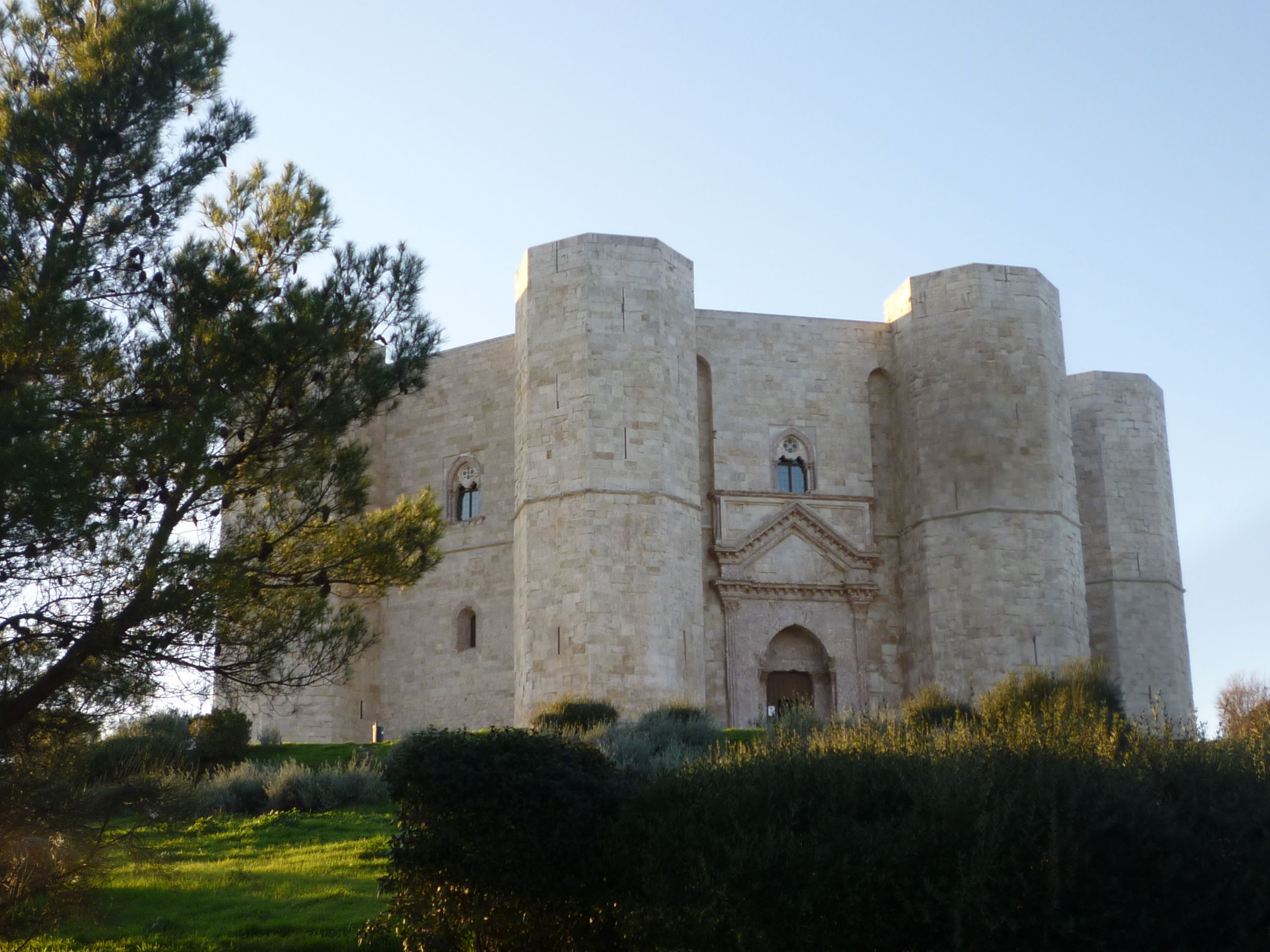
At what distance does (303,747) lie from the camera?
21.5 m

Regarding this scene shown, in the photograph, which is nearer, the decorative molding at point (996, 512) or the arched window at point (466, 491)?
the decorative molding at point (996, 512)

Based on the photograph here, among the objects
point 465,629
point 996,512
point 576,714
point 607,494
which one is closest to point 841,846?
point 576,714

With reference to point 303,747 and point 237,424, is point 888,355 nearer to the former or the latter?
point 303,747

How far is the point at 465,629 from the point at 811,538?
5893 millimetres

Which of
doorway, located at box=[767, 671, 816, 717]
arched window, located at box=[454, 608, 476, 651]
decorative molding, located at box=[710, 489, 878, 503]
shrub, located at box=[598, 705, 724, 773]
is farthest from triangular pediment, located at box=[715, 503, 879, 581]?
arched window, located at box=[454, 608, 476, 651]

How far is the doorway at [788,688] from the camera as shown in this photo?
24453 millimetres

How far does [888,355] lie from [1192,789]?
1680cm

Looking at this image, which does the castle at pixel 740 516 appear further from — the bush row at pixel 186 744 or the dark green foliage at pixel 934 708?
the bush row at pixel 186 744

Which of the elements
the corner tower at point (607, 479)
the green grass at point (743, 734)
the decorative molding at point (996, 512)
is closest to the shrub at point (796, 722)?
the green grass at point (743, 734)

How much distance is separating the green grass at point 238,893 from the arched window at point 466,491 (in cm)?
1115

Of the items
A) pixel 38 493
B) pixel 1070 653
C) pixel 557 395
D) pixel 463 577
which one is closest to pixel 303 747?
pixel 463 577

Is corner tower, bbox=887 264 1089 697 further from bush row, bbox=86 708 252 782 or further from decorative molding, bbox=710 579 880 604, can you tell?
bush row, bbox=86 708 252 782

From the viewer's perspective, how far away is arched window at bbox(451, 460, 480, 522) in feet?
84.6

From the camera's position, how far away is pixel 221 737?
1955cm
